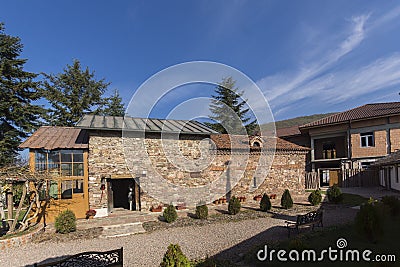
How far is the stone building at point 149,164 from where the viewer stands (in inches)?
440

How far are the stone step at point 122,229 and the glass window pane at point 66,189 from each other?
292 centimetres

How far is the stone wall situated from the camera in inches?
461

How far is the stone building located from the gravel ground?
11.9ft

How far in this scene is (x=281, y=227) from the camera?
28.0ft

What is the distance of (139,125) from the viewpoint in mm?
13250

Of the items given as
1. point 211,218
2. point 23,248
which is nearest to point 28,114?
point 23,248

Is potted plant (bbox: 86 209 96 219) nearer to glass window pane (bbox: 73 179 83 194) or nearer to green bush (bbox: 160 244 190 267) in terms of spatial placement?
glass window pane (bbox: 73 179 83 194)

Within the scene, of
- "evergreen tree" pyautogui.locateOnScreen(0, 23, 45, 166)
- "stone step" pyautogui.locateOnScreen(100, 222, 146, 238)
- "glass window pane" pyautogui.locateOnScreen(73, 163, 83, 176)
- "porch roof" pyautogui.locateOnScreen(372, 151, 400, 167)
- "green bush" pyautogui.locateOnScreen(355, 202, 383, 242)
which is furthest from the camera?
"evergreen tree" pyautogui.locateOnScreen(0, 23, 45, 166)

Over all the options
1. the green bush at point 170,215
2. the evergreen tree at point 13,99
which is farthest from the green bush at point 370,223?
the evergreen tree at point 13,99

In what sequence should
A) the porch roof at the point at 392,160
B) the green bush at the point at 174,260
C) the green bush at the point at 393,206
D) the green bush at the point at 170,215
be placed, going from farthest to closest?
the porch roof at the point at 392,160 → the green bush at the point at 170,215 → the green bush at the point at 393,206 → the green bush at the point at 174,260

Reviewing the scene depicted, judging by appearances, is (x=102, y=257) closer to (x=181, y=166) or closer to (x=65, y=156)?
(x=65, y=156)

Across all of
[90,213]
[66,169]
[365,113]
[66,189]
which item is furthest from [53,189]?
[365,113]

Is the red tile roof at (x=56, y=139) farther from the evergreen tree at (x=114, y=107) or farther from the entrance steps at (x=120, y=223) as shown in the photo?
the evergreen tree at (x=114, y=107)

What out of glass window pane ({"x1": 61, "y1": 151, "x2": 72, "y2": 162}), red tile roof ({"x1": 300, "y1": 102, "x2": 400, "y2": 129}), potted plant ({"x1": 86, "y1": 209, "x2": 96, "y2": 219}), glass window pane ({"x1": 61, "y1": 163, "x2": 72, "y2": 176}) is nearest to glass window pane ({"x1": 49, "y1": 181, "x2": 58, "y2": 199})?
glass window pane ({"x1": 61, "y1": 163, "x2": 72, "y2": 176})
